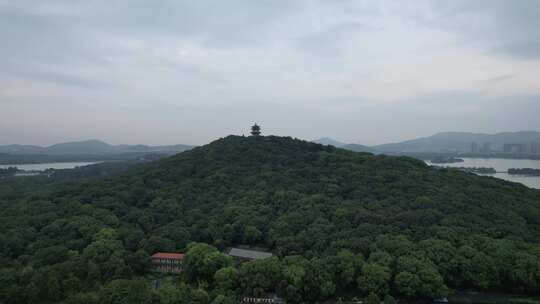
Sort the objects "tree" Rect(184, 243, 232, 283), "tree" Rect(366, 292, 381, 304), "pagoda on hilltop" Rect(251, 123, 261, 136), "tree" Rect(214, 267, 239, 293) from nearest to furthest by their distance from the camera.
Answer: "tree" Rect(366, 292, 381, 304), "tree" Rect(214, 267, 239, 293), "tree" Rect(184, 243, 232, 283), "pagoda on hilltop" Rect(251, 123, 261, 136)

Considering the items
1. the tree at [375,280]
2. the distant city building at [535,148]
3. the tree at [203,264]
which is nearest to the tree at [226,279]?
the tree at [203,264]

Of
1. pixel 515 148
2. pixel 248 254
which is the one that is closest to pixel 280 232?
pixel 248 254

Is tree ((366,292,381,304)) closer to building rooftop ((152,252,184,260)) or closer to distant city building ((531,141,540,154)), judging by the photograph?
building rooftop ((152,252,184,260))

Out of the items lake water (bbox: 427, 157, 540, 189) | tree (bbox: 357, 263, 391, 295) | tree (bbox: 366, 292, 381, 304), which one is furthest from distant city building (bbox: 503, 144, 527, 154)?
tree (bbox: 366, 292, 381, 304)

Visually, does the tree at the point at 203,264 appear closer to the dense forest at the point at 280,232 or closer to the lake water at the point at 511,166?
the dense forest at the point at 280,232

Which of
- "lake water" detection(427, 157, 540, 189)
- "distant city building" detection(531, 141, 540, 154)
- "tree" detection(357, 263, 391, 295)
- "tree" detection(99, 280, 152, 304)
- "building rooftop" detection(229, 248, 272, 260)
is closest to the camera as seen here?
"tree" detection(99, 280, 152, 304)

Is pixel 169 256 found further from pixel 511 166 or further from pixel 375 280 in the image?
pixel 511 166
